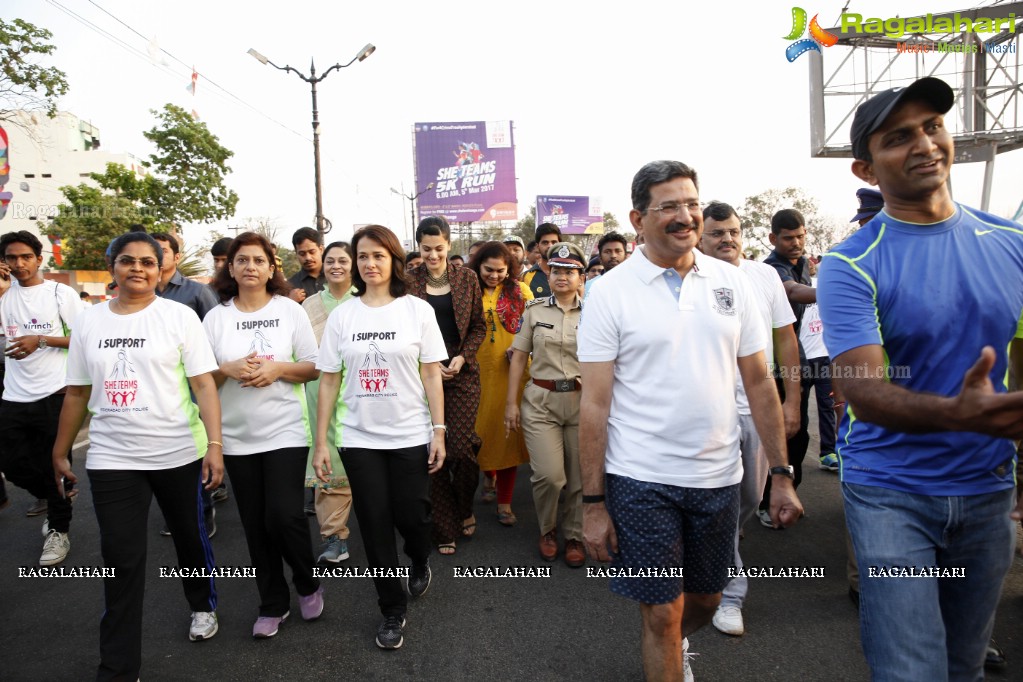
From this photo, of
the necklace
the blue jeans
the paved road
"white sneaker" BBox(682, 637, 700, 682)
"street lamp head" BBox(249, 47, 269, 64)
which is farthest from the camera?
"street lamp head" BBox(249, 47, 269, 64)

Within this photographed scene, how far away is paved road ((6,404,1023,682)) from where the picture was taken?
2863 mm

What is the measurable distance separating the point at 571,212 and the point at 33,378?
41.8 meters

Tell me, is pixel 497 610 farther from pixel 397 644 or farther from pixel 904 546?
pixel 904 546

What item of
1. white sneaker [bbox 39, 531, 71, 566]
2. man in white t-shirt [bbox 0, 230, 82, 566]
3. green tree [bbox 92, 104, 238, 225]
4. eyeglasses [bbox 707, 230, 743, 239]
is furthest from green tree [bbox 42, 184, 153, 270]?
eyeglasses [bbox 707, 230, 743, 239]

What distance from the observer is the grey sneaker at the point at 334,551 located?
4109 millimetres

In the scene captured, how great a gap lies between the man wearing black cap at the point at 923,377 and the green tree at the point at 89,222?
2405 cm

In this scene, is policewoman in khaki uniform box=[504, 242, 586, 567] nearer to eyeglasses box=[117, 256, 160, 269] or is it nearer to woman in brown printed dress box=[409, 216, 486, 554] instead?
woman in brown printed dress box=[409, 216, 486, 554]

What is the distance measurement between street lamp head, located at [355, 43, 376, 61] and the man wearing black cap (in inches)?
619

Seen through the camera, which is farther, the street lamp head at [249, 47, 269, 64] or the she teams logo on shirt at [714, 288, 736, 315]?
the street lamp head at [249, 47, 269, 64]

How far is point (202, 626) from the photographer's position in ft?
10.5

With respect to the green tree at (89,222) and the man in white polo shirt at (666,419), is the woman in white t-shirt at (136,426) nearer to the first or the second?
the man in white polo shirt at (666,419)

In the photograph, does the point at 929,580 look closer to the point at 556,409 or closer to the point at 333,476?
the point at 556,409

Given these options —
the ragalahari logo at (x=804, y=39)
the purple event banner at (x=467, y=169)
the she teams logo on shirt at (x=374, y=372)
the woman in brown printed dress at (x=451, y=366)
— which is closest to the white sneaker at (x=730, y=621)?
the woman in brown printed dress at (x=451, y=366)

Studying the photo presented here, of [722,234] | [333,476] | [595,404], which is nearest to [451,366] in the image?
[333,476]
